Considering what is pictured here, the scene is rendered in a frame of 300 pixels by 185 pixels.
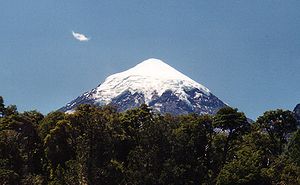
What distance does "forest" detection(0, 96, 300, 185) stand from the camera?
2228 inches

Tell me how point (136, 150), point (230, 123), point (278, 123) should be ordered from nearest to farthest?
point (136, 150)
point (230, 123)
point (278, 123)

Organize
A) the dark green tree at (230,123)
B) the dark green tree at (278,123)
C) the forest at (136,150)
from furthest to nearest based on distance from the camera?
the dark green tree at (278,123) → the dark green tree at (230,123) → the forest at (136,150)

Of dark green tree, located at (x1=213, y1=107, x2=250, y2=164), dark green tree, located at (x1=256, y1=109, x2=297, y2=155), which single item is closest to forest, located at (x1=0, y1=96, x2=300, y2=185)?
dark green tree, located at (x1=213, y1=107, x2=250, y2=164)

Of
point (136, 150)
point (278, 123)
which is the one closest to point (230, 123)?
point (278, 123)

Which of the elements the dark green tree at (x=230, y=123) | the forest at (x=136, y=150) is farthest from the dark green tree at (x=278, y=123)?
the dark green tree at (x=230, y=123)

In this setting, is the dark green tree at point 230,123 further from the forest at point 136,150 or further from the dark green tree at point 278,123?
the dark green tree at point 278,123

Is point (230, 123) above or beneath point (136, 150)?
above

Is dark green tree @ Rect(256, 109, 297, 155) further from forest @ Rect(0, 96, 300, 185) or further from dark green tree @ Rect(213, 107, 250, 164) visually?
dark green tree @ Rect(213, 107, 250, 164)

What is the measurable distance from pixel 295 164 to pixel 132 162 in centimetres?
1825

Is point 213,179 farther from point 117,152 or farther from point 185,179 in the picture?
point 117,152

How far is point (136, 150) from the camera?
59781mm

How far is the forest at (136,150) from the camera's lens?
5659 cm

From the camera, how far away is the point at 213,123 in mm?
67188

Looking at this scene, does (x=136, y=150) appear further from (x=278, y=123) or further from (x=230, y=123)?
(x=278, y=123)
